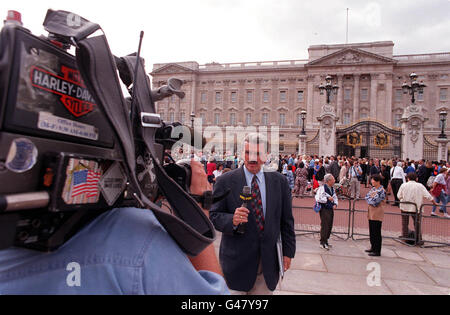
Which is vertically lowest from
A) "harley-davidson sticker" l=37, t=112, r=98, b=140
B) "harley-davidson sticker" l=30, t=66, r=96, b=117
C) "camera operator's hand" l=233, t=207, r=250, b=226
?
"camera operator's hand" l=233, t=207, r=250, b=226

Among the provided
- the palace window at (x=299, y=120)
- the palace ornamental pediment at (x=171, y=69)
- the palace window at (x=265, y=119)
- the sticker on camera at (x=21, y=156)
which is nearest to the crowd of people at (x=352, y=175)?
the sticker on camera at (x=21, y=156)

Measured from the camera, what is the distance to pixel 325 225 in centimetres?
584

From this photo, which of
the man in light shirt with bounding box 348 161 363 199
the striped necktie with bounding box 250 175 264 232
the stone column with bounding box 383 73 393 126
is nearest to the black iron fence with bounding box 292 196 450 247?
the striped necktie with bounding box 250 175 264 232

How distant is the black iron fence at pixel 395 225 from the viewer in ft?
21.5

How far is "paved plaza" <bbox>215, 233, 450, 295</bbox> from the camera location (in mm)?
3982

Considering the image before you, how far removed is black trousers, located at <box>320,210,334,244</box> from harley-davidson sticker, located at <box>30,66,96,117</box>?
19.1 ft

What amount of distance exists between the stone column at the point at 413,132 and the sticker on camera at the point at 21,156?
2290cm

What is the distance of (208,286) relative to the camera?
28.5 inches

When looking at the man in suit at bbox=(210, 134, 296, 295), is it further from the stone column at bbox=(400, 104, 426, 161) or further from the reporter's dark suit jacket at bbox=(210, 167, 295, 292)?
the stone column at bbox=(400, 104, 426, 161)

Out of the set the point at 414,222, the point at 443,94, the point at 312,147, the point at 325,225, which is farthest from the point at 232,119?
the point at 325,225

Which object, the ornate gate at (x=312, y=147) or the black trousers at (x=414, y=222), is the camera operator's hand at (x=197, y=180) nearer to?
the black trousers at (x=414, y=222)
